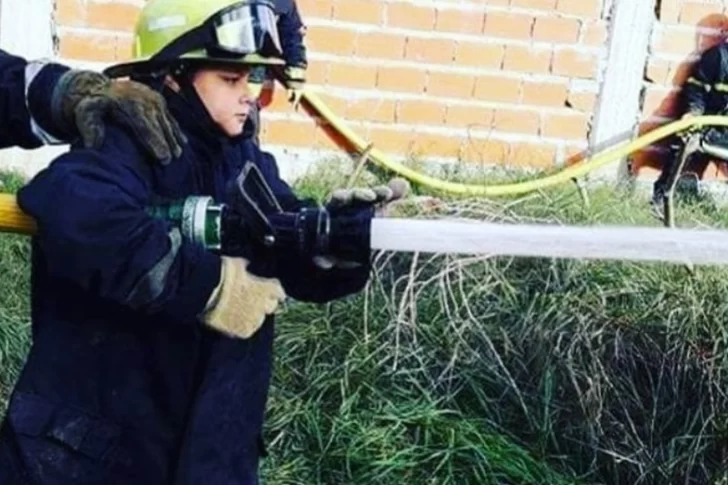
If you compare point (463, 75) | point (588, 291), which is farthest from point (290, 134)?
point (588, 291)

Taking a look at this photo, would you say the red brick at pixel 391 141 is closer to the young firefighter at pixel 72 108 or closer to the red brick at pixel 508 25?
the red brick at pixel 508 25

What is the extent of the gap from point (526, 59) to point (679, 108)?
744 mm

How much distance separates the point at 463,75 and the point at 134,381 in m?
3.59

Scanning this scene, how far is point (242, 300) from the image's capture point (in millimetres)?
2441

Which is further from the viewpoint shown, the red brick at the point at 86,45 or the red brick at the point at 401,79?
the red brick at the point at 401,79

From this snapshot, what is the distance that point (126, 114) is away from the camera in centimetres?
242

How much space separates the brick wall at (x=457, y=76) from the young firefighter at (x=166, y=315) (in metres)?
3.11

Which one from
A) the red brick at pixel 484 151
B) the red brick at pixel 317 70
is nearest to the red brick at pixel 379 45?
the red brick at pixel 317 70

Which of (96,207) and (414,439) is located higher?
(96,207)

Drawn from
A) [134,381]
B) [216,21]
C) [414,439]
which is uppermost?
[216,21]

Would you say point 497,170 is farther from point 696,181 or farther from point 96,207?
point 96,207

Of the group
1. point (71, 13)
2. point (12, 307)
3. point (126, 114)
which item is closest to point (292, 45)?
point (71, 13)

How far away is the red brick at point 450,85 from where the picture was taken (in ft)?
19.2

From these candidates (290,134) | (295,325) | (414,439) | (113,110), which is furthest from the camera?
(290,134)
